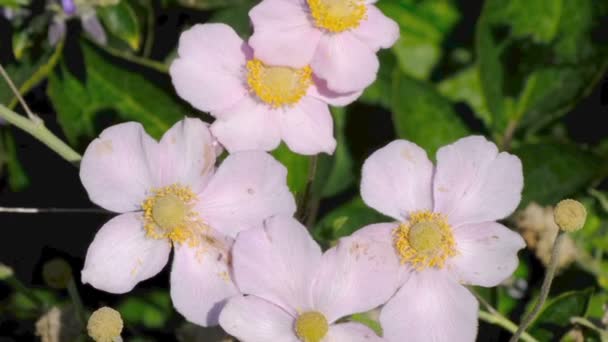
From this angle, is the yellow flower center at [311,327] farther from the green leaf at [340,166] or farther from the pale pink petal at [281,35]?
the green leaf at [340,166]

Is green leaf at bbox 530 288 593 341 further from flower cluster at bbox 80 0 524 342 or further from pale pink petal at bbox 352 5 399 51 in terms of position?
pale pink petal at bbox 352 5 399 51

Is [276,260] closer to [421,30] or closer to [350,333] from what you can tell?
[350,333]

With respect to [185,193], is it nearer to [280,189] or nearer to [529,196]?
[280,189]

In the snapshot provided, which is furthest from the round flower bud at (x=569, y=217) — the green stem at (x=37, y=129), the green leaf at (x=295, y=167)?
the green stem at (x=37, y=129)

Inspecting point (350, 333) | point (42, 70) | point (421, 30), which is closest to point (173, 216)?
point (350, 333)

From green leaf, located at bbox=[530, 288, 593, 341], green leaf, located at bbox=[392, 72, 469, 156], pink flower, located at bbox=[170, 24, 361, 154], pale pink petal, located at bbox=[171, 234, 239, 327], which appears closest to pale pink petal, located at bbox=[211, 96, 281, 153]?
pink flower, located at bbox=[170, 24, 361, 154]
